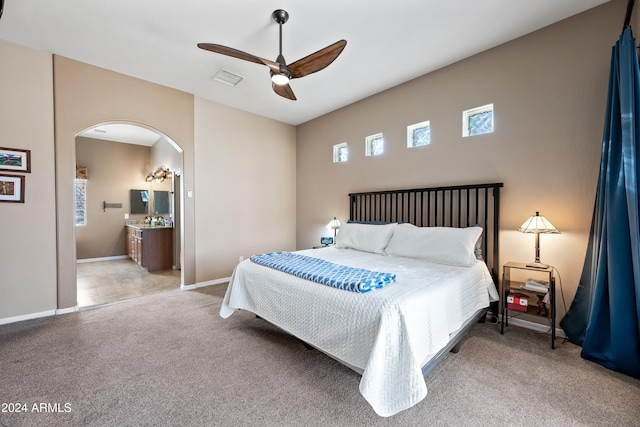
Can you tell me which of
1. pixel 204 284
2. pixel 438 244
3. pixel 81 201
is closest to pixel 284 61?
pixel 438 244

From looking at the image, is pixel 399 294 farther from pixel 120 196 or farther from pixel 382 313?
pixel 120 196

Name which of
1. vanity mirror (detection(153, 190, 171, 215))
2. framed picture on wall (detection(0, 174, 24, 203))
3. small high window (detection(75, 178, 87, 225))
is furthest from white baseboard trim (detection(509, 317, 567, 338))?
small high window (detection(75, 178, 87, 225))

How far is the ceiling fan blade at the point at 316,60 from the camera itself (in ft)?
7.20

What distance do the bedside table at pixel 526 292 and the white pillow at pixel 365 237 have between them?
49.4 inches

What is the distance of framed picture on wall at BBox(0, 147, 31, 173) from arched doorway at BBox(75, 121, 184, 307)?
246 centimetres

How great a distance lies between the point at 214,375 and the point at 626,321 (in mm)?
3017

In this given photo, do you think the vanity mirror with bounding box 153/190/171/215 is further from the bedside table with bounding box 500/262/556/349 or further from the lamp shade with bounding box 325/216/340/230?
the bedside table with bounding box 500/262/556/349

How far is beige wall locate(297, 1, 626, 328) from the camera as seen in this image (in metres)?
2.44

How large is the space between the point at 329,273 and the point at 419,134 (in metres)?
2.55

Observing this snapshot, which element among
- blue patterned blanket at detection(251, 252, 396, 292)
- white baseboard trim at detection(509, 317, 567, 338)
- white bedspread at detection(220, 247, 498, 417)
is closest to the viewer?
white bedspread at detection(220, 247, 498, 417)

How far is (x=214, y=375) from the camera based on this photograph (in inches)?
77.4

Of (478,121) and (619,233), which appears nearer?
(619,233)

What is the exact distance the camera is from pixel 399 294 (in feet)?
5.74

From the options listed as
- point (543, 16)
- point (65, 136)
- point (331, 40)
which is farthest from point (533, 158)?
point (65, 136)
